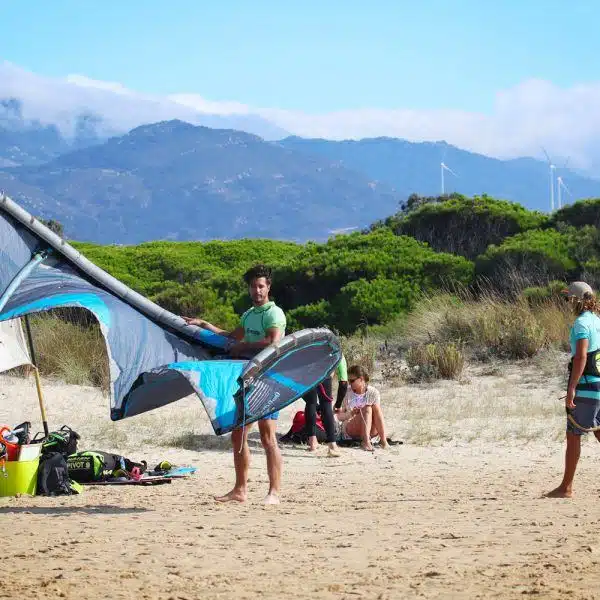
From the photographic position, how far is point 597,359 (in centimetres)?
905

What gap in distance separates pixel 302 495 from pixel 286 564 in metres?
2.68

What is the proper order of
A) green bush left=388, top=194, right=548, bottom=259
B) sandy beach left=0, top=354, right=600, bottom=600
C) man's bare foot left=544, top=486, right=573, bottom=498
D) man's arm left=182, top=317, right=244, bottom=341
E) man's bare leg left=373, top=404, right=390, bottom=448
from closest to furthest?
sandy beach left=0, top=354, right=600, bottom=600
man's bare foot left=544, top=486, right=573, bottom=498
man's arm left=182, top=317, right=244, bottom=341
man's bare leg left=373, top=404, right=390, bottom=448
green bush left=388, top=194, right=548, bottom=259

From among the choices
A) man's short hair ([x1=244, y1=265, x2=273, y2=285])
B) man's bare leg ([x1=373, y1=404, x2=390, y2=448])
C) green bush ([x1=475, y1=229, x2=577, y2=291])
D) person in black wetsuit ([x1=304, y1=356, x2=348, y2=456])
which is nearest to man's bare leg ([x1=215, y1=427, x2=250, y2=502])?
man's short hair ([x1=244, y1=265, x2=273, y2=285])

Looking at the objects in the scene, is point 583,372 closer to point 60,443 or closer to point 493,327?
point 60,443

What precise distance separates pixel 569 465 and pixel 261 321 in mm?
2581

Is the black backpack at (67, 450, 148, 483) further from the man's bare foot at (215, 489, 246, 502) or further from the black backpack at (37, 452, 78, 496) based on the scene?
the man's bare foot at (215, 489, 246, 502)

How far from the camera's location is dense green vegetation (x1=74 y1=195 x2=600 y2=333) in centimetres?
2223

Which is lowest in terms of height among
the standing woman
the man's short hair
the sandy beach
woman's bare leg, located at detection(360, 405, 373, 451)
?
the sandy beach

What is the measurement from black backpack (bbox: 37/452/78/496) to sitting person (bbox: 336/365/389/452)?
3.51 meters

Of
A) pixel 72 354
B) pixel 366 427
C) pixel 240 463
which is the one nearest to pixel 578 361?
pixel 240 463

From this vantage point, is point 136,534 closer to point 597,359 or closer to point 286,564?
point 286,564

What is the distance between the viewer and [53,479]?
998cm

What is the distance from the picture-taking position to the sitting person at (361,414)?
12438 millimetres

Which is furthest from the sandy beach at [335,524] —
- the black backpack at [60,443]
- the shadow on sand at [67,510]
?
the black backpack at [60,443]
